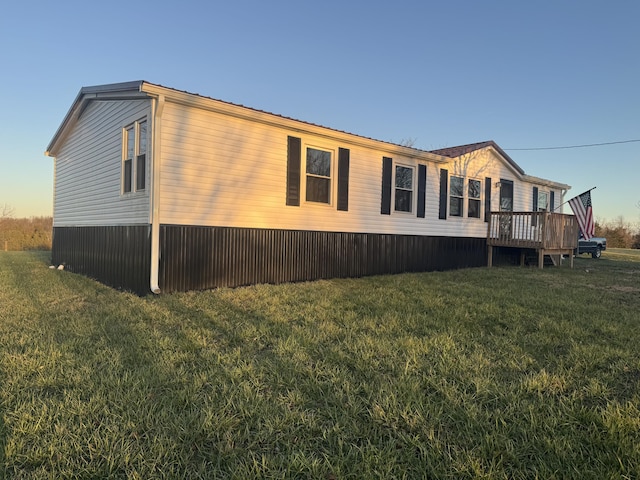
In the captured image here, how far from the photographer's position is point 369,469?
6.18ft

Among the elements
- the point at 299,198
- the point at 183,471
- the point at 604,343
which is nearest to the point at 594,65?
the point at 299,198

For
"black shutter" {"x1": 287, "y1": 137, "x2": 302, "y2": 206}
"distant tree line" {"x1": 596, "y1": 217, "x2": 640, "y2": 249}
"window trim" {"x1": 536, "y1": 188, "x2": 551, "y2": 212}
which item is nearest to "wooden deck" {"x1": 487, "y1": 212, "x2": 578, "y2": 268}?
"window trim" {"x1": 536, "y1": 188, "x2": 551, "y2": 212}

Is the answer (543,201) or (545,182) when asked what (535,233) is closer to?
(545,182)

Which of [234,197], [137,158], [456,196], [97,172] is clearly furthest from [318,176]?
[97,172]

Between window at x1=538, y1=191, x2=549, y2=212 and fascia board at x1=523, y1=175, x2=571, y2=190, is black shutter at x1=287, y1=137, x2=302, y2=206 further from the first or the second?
window at x1=538, y1=191, x2=549, y2=212

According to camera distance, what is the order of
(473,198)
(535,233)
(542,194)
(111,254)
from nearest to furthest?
(111,254) < (535,233) < (473,198) < (542,194)

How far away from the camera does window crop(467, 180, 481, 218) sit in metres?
12.4

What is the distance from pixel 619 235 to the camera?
117 ft

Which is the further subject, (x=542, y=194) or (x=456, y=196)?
(x=542, y=194)

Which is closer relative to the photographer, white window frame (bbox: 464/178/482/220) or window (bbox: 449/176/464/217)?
window (bbox: 449/176/464/217)

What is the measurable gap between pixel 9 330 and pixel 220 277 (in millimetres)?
3558

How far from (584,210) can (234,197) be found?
477 inches

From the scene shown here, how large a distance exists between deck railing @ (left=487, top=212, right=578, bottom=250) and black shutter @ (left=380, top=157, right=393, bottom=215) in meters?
4.61

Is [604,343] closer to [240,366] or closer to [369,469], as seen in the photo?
[369,469]
